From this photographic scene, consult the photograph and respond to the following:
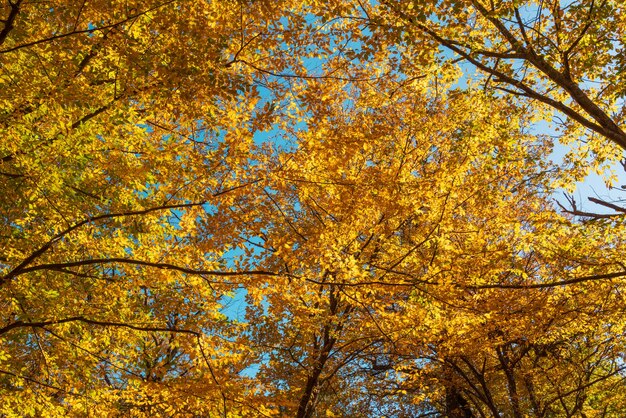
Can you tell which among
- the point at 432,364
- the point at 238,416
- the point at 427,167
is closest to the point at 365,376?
the point at 432,364

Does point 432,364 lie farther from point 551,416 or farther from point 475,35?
point 475,35

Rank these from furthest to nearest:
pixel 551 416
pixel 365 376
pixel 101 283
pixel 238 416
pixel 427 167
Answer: pixel 551 416 → pixel 365 376 → pixel 427 167 → pixel 101 283 → pixel 238 416

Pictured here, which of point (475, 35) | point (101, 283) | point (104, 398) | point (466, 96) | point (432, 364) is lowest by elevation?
point (104, 398)

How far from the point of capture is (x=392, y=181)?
5273 mm

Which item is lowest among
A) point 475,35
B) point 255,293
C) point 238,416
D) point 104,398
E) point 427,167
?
point 238,416

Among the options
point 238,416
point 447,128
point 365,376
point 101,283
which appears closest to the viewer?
point 238,416

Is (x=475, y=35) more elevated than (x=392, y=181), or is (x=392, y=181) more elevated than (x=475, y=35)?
(x=475, y=35)

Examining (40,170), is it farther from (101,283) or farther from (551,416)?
(551,416)

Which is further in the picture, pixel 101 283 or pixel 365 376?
pixel 365 376

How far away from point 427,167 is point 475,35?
3234 mm

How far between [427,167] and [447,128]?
1.18m

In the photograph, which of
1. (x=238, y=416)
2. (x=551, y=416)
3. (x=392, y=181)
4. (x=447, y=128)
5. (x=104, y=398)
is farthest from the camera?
(x=551, y=416)

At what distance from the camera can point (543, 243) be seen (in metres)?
5.83

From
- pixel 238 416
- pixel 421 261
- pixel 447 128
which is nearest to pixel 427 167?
pixel 447 128
